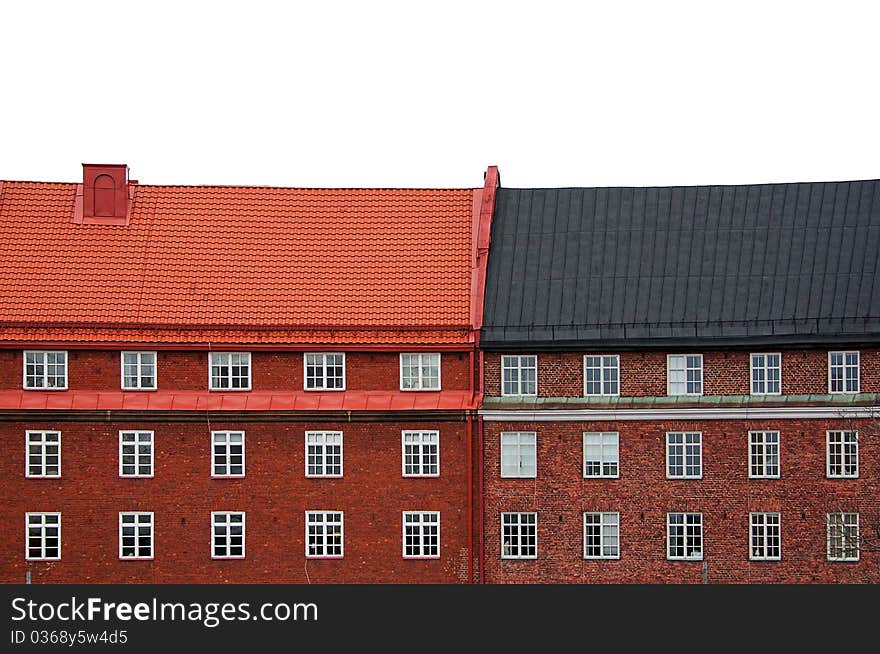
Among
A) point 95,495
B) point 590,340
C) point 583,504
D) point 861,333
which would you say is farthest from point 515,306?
point 95,495

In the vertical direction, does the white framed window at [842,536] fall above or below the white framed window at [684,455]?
below

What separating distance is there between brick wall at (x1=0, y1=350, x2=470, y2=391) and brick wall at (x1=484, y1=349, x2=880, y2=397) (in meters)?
1.38

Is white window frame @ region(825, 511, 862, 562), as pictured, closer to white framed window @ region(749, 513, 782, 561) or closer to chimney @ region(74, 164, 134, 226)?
white framed window @ region(749, 513, 782, 561)

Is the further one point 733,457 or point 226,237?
point 226,237

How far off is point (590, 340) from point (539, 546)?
6.54 meters

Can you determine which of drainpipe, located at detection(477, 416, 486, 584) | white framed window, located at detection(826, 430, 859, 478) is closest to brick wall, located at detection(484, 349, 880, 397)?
drainpipe, located at detection(477, 416, 486, 584)

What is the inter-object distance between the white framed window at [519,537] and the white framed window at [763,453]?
22.5 ft

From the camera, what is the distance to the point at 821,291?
57.1m

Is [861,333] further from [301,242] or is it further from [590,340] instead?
[301,242]

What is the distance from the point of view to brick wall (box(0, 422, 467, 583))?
185 feet

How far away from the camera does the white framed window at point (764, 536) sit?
5584 centimetres

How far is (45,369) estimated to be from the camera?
187 feet

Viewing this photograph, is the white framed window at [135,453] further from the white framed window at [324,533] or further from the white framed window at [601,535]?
the white framed window at [601,535]

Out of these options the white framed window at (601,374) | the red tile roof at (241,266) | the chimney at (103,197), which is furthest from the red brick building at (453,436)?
the chimney at (103,197)
